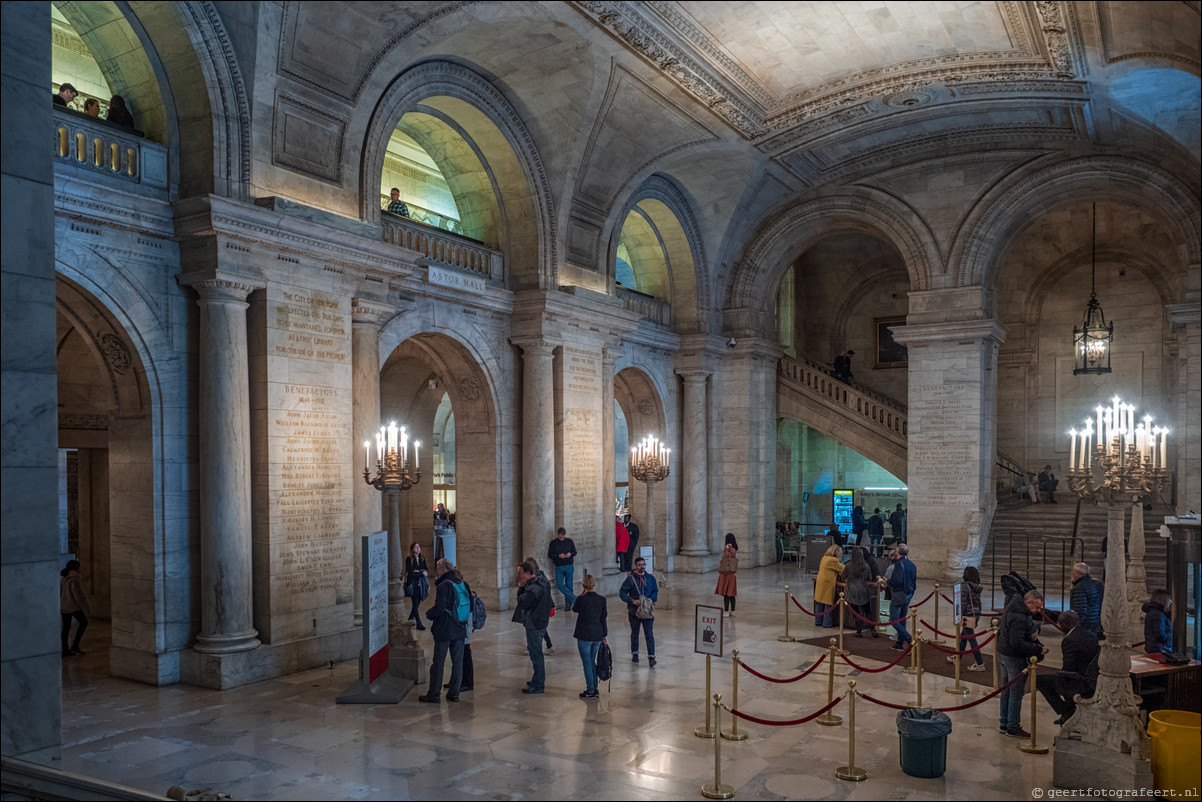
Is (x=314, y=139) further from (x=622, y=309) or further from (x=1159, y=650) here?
(x=1159, y=650)

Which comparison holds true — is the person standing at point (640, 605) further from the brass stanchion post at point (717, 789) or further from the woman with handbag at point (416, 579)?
the brass stanchion post at point (717, 789)

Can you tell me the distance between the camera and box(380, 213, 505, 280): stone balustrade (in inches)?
497

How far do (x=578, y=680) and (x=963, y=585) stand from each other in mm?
5198

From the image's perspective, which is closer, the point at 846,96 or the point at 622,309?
the point at 846,96

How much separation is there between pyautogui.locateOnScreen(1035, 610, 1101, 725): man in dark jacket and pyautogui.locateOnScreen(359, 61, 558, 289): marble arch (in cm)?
941

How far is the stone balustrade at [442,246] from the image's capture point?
12.6m

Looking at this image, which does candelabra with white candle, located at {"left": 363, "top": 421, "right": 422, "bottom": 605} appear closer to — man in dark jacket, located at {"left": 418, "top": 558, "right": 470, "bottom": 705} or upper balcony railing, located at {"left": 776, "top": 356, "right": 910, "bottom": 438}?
man in dark jacket, located at {"left": 418, "top": 558, "right": 470, "bottom": 705}

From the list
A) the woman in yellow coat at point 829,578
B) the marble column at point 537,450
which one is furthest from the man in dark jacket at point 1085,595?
the marble column at point 537,450

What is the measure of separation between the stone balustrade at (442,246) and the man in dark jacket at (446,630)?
5.19 m

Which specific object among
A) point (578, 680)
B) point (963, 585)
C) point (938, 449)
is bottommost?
point (578, 680)

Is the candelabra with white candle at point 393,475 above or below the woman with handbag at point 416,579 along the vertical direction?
above

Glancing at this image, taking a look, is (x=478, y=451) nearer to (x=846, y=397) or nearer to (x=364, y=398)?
(x=364, y=398)

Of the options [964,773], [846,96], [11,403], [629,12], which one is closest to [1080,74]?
[846,96]

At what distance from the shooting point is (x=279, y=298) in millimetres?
10125
